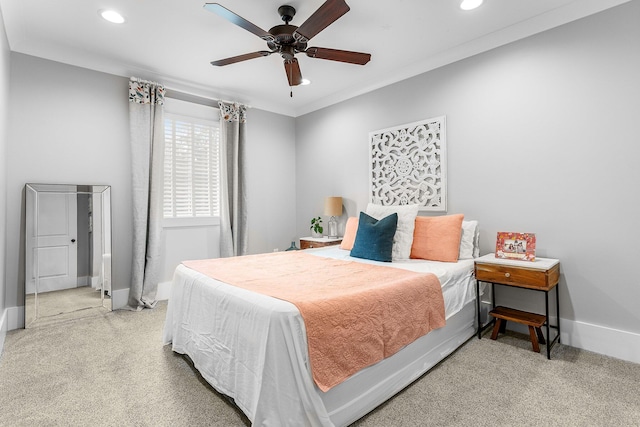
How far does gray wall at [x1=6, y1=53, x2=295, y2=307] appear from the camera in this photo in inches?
121

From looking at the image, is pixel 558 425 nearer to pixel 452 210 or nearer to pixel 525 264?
pixel 525 264

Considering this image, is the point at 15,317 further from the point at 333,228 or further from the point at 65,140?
the point at 333,228

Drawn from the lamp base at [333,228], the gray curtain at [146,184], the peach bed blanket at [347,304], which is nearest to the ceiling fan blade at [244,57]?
the gray curtain at [146,184]

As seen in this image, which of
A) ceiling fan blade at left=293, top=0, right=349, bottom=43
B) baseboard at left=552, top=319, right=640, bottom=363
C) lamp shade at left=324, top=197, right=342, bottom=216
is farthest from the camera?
lamp shade at left=324, top=197, right=342, bottom=216

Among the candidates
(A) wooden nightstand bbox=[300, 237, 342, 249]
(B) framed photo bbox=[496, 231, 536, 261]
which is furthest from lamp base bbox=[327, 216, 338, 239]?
(B) framed photo bbox=[496, 231, 536, 261]

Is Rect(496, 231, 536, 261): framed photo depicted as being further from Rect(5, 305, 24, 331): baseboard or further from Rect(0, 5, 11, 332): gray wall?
Rect(5, 305, 24, 331): baseboard

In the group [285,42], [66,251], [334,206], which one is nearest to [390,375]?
[285,42]

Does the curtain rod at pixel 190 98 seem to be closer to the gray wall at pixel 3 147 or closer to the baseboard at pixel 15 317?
the gray wall at pixel 3 147

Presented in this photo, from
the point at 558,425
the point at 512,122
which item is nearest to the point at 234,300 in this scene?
the point at 558,425

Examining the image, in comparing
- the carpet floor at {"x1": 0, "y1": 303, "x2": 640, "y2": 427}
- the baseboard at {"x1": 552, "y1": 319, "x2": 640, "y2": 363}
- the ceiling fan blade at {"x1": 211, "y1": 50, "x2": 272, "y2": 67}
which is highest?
the ceiling fan blade at {"x1": 211, "y1": 50, "x2": 272, "y2": 67}

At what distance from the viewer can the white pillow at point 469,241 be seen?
117 inches

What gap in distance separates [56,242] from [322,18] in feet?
11.0

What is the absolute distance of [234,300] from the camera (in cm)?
177

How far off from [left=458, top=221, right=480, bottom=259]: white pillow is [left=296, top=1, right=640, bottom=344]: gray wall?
0.46 ft
